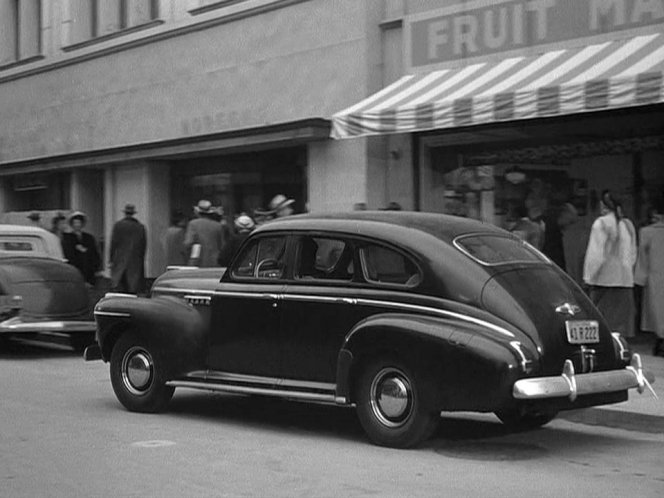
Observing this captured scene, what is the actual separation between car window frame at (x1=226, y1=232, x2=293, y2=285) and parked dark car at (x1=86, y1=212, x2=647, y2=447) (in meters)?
0.01

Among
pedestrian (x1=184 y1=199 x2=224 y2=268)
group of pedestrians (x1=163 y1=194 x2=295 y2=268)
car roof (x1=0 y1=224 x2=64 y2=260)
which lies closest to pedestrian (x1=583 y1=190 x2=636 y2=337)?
group of pedestrians (x1=163 y1=194 x2=295 y2=268)

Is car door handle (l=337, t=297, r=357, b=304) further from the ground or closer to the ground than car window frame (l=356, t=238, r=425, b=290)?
closer to the ground

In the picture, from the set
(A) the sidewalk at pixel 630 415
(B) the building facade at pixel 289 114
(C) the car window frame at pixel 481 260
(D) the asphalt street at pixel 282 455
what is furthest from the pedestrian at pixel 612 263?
(C) the car window frame at pixel 481 260

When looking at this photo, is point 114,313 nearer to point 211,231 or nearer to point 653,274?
point 653,274

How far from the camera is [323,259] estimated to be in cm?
936

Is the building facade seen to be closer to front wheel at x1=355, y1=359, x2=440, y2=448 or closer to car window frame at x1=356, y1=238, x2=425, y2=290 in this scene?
car window frame at x1=356, y1=238, x2=425, y2=290

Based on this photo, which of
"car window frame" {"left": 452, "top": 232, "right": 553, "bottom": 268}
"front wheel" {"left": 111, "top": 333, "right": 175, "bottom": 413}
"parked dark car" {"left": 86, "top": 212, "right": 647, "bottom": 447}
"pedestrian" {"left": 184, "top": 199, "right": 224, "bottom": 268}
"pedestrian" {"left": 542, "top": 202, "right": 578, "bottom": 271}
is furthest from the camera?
"pedestrian" {"left": 184, "top": 199, "right": 224, "bottom": 268}

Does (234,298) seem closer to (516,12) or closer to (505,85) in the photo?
(505,85)

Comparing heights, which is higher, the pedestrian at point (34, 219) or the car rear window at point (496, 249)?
the pedestrian at point (34, 219)

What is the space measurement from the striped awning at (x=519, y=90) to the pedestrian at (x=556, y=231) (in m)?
1.59

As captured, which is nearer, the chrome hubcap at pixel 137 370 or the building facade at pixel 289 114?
the chrome hubcap at pixel 137 370

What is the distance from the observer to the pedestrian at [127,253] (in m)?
18.9

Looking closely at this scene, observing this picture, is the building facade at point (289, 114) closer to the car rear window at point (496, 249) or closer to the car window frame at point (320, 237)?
the car rear window at point (496, 249)

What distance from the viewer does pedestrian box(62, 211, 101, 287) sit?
59.8 feet
